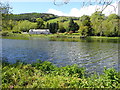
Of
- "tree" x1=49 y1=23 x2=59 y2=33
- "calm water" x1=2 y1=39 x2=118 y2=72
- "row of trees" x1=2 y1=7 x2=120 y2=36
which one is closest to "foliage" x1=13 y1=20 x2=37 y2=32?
"row of trees" x1=2 y1=7 x2=120 y2=36

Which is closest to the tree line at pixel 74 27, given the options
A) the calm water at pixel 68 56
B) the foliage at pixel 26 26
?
the foliage at pixel 26 26

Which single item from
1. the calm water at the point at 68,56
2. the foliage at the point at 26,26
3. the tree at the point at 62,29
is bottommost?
the calm water at the point at 68,56

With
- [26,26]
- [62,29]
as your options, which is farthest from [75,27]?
[26,26]

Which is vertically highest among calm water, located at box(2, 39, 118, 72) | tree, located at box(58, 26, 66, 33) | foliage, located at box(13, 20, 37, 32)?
foliage, located at box(13, 20, 37, 32)

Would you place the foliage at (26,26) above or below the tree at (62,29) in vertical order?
above

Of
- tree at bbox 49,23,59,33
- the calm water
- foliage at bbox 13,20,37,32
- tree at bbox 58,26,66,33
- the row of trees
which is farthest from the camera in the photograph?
tree at bbox 49,23,59,33

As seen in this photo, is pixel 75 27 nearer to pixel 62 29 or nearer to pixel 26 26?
pixel 62 29

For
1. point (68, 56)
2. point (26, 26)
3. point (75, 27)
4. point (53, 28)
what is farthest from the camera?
point (53, 28)

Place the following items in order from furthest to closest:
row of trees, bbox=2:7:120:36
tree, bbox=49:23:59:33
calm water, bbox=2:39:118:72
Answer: tree, bbox=49:23:59:33 → row of trees, bbox=2:7:120:36 → calm water, bbox=2:39:118:72

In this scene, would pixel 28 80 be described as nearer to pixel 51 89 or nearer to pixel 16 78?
pixel 16 78

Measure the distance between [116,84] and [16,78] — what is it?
4.33 meters

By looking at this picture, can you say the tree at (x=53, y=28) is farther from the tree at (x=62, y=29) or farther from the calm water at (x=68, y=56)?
the calm water at (x=68, y=56)

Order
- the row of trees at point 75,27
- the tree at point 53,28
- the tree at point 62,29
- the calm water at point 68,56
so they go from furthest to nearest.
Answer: the tree at point 53,28 → the tree at point 62,29 → the row of trees at point 75,27 → the calm water at point 68,56

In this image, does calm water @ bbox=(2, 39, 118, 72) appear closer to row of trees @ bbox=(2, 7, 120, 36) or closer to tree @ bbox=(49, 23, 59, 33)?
row of trees @ bbox=(2, 7, 120, 36)
